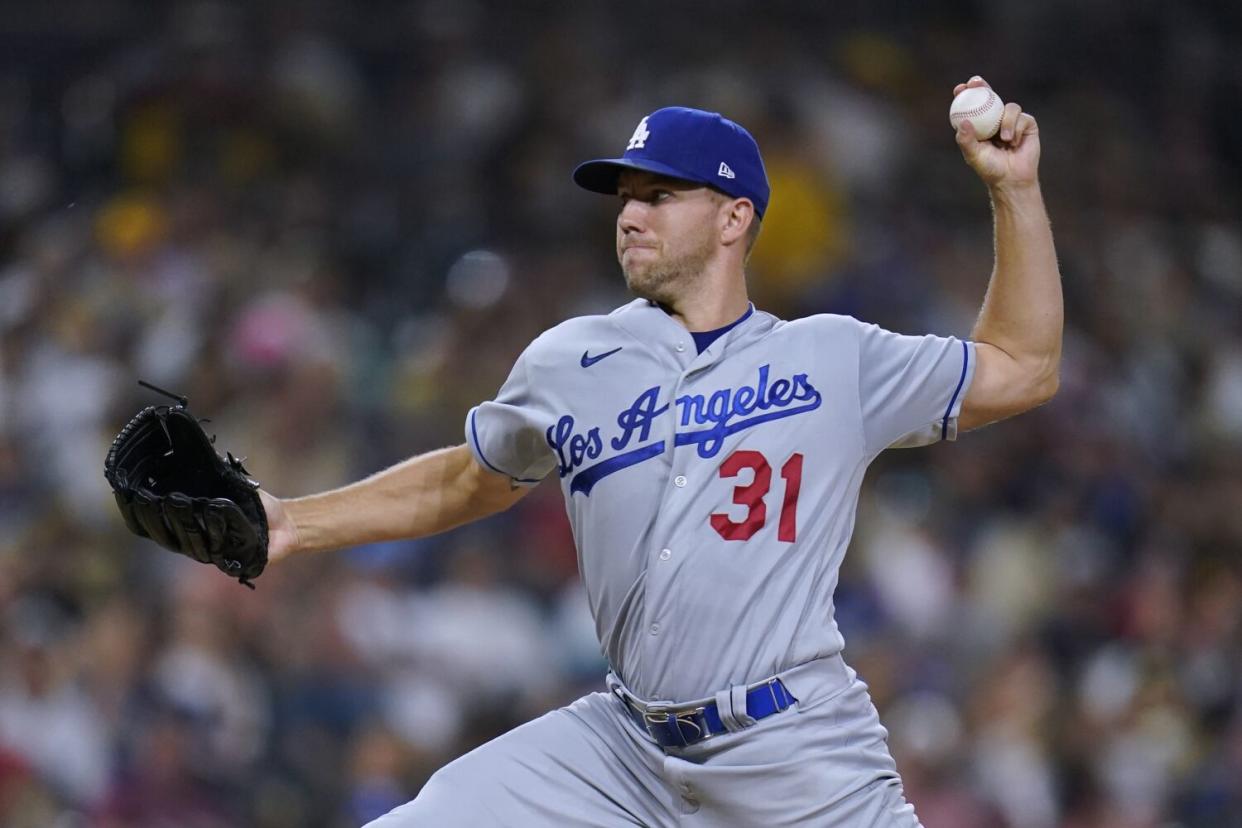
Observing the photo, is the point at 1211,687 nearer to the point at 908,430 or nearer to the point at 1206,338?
the point at 1206,338

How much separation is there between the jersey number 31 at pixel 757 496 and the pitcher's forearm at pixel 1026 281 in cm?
51

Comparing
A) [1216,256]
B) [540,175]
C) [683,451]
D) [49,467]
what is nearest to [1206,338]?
[1216,256]

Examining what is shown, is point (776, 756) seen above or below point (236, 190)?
below

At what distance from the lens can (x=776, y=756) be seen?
3.30 m

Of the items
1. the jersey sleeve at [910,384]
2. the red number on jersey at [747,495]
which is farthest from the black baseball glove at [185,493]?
the jersey sleeve at [910,384]

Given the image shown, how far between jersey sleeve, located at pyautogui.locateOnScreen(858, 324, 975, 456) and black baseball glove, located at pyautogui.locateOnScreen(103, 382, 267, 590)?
1.21 metres

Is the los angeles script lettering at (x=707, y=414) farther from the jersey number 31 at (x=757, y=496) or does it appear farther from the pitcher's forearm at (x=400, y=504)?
the pitcher's forearm at (x=400, y=504)

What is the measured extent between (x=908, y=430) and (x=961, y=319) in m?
5.19

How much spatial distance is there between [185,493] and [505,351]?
4458 mm

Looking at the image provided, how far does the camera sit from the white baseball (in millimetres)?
3469

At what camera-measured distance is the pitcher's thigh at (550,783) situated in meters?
3.29

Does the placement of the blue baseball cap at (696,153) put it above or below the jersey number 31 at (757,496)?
above

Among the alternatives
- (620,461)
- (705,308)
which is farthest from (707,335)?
(620,461)

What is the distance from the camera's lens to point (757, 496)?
338 cm
